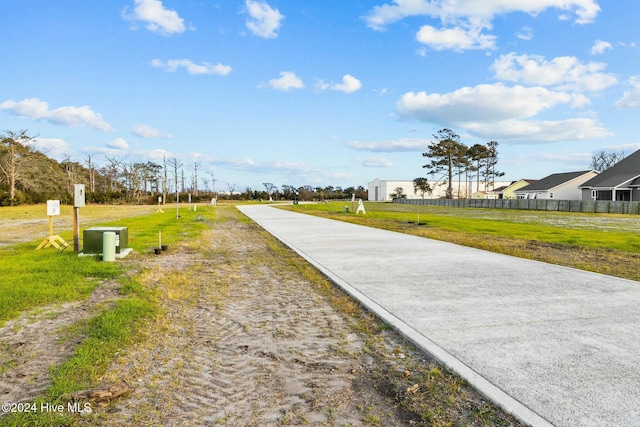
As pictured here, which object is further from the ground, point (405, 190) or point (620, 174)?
point (620, 174)

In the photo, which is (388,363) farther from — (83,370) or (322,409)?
(83,370)

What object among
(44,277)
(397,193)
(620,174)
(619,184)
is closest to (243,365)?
(44,277)

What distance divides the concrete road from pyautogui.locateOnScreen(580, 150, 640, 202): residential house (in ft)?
155

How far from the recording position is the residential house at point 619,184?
152ft

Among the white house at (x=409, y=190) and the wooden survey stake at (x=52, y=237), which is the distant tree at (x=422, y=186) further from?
the wooden survey stake at (x=52, y=237)

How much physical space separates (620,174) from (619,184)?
3935mm

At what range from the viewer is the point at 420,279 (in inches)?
303

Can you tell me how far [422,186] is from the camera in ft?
304

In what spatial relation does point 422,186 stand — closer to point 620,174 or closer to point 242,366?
point 620,174

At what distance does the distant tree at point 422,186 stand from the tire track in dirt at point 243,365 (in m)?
88.4

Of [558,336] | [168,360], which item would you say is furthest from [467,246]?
[168,360]

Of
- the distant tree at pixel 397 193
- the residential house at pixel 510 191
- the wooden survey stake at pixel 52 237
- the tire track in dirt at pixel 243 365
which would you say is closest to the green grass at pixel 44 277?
the wooden survey stake at pixel 52 237

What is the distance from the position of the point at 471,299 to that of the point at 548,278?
2.57 meters

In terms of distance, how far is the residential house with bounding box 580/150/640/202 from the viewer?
46.2m
